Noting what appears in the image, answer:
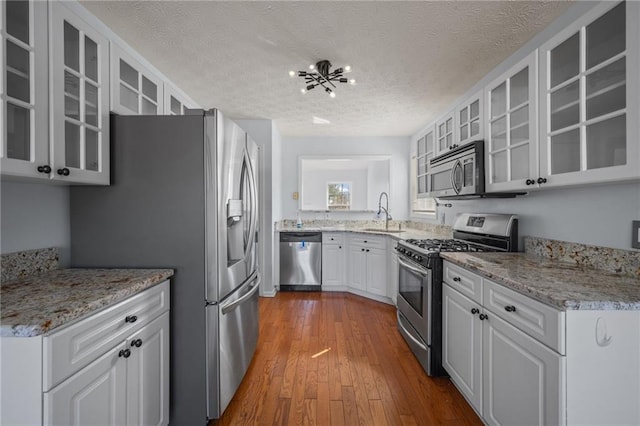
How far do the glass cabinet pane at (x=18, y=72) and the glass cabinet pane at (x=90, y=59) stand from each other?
1.12ft

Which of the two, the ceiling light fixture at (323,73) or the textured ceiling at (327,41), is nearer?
the textured ceiling at (327,41)

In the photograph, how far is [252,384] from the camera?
1948 millimetres

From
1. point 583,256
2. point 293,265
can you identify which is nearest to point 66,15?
point 583,256

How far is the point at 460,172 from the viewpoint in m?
2.32

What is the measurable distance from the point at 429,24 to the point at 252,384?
2693 mm

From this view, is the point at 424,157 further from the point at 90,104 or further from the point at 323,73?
the point at 90,104

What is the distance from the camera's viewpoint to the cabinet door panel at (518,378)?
1.04 metres

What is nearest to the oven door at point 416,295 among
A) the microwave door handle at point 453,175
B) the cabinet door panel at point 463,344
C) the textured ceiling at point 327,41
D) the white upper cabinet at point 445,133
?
the cabinet door panel at point 463,344

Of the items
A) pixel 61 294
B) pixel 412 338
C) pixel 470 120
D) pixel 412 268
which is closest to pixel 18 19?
pixel 61 294

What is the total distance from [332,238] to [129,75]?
2984mm

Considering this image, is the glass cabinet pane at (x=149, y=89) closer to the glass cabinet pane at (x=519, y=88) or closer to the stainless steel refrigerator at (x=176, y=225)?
the stainless steel refrigerator at (x=176, y=225)

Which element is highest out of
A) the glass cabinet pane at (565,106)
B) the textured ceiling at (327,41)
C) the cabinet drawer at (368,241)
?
the textured ceiling at (327,41)

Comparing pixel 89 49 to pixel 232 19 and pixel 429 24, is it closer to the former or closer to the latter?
pixel 232 19

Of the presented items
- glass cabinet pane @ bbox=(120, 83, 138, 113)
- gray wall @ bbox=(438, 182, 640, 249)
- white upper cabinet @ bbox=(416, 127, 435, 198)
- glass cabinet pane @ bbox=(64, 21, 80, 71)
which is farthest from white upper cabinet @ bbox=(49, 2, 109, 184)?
white upper cabinet @ bbox=(416, 127, 435, 198)
